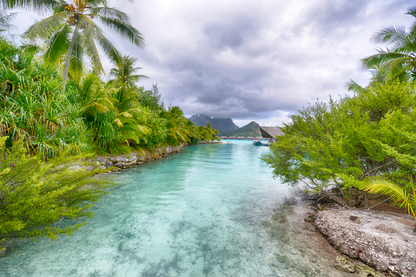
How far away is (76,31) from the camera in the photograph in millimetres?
7383

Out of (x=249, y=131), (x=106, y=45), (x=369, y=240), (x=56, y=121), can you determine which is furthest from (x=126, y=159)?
(x=249, y=131)

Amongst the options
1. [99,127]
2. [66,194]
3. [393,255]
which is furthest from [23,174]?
[99,127]

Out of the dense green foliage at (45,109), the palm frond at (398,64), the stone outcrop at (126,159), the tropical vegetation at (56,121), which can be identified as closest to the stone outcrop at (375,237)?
the tropical vegetation at (56,121)

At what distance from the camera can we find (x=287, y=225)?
11.8ft

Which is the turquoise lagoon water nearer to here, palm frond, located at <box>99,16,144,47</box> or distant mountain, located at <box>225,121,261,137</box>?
palm frond, located at <box>99,16,144,47</box>

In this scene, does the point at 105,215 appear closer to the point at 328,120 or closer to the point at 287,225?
the point at 287,225

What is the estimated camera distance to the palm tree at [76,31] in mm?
6645

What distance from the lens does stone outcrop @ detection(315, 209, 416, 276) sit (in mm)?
2158

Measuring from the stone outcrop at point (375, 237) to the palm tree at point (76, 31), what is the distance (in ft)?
33.0

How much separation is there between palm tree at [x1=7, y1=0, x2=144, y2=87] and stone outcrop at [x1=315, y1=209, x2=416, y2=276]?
1007 cm

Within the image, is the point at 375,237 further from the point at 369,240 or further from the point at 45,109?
the point at 45,109

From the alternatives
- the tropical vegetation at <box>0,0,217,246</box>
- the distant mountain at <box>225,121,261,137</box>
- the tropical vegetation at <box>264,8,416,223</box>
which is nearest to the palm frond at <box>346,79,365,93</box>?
the tropical vegetation at <box>264,8,416,223</box>

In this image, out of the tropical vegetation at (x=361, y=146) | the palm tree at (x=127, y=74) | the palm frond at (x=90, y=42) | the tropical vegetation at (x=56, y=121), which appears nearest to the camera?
the tropical vegetation at (x=56, y=121)

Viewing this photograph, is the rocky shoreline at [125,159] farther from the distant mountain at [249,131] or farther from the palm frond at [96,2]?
the distant mountain at [249,131]
